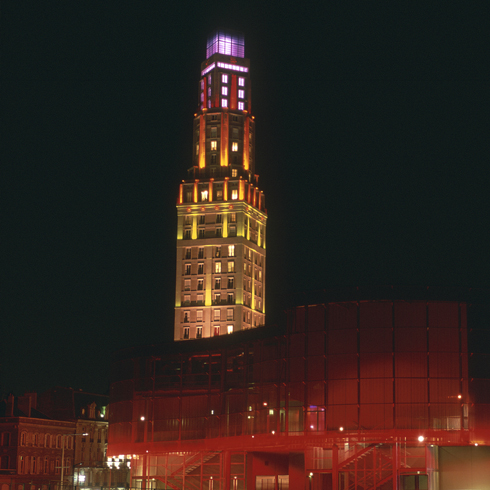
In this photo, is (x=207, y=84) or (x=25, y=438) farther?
(x=207, y=84)

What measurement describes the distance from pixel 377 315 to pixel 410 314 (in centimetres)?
293

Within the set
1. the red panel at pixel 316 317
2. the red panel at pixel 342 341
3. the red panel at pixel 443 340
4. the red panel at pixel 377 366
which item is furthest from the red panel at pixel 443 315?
the red panel at pixel 316 317

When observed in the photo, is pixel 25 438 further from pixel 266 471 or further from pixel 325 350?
pixel 325 350

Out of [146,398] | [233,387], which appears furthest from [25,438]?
[233,387]

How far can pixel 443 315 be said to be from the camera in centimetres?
8344

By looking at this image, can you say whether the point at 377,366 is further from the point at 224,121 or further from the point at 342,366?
the point at 224,121

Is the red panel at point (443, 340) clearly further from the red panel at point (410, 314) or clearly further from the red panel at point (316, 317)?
the red panel at point (316, 317)

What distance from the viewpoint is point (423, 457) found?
8338 cm

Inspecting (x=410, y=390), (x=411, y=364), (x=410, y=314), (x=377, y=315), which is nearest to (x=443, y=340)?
(x=411, y=364)

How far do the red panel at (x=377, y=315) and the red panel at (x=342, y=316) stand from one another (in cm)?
84

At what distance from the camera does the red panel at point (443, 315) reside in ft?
273

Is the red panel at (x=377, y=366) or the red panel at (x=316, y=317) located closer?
the red panel at (x=377, y=366)

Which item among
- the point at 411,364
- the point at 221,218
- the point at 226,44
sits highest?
the point at 226,44

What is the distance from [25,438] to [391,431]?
71.1 metres
